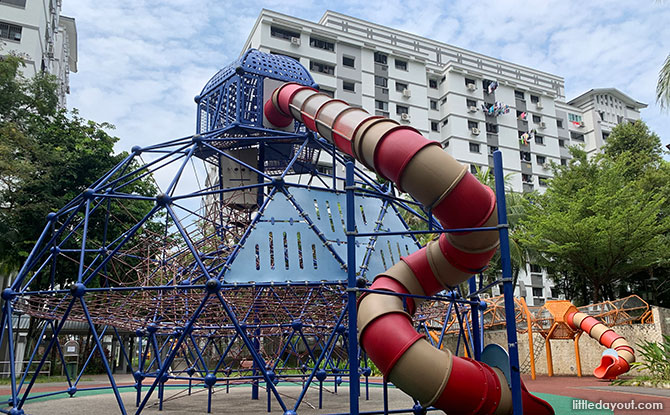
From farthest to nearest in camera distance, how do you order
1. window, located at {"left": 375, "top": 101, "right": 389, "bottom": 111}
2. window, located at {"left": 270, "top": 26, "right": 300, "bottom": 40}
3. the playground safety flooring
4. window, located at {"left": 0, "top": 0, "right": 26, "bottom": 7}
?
window, located at {"left": 375, "top": 101, "right": 389, "bottom": 111} < window, located at {"left": 270, "top": 26, "right": 300, "bottom": 40} < window, located at {"left": 0, "top": 0, "right": 26, "bottom": 7} < the playground safety flooring

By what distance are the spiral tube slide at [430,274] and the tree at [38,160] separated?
2174 centimetres

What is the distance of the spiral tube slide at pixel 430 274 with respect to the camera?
7.46 meters

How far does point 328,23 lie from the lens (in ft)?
184

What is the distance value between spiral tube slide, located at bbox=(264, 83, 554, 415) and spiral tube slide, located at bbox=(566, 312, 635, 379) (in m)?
14.3

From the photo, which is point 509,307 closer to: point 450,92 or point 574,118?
point 450,92

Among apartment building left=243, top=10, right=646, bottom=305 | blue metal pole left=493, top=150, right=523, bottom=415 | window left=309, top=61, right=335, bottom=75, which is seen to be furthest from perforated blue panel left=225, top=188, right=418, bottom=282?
window left=309, top=61, right=335, bottom=75

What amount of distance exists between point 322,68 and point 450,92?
48.8 ft

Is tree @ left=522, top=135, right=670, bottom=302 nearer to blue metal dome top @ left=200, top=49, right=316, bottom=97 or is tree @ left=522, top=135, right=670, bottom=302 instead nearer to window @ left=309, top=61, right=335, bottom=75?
blue metal dome top @ left=200, top=49, right=316, bottom=97

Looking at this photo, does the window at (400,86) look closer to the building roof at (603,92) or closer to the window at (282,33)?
the window at (282,33)

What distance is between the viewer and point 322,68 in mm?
51438

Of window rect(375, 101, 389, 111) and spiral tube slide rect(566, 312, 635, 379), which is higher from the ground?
window rect(375, 101, 389, 111)

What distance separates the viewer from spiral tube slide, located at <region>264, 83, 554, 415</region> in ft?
24.5

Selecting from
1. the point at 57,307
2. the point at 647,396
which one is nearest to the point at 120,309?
the point at 57,307

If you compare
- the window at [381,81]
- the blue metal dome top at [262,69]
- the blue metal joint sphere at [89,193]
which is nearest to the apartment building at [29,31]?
the window at [381,81]
